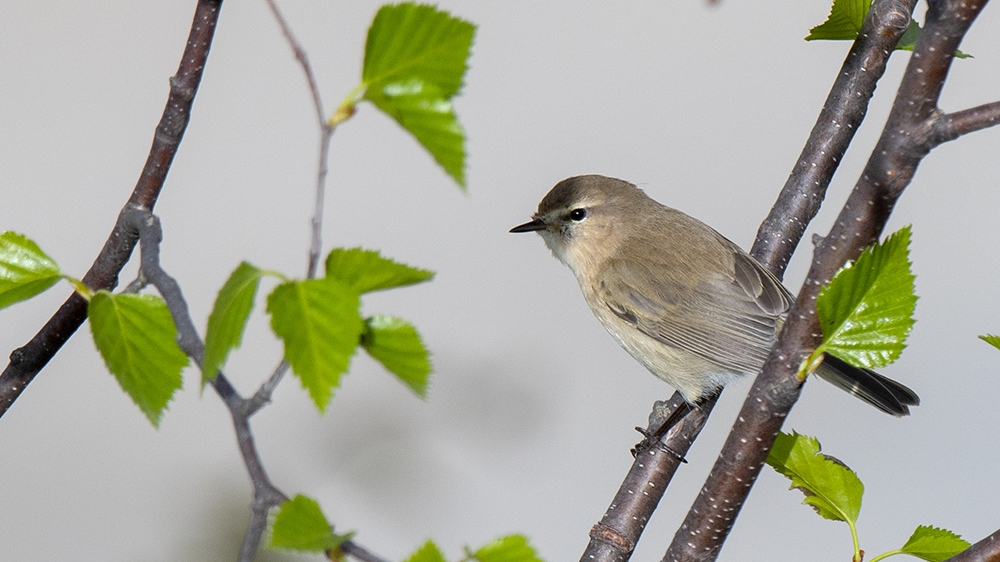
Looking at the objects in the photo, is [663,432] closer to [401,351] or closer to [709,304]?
[709,304]

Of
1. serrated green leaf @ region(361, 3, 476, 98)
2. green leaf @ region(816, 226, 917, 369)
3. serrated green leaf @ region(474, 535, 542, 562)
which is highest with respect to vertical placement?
green leaf @ region(816, 226, 917, 369)

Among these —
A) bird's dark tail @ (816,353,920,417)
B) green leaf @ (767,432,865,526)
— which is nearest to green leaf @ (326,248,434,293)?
green leaf @ (767,432,865,526)

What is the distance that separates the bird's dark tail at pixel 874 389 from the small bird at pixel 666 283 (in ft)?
0.13

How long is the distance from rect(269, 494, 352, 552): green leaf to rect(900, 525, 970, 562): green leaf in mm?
281

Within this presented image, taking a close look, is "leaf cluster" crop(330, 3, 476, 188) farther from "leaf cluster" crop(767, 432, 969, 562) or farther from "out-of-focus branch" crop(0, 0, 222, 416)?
"leaf cluster" crop(767, 432, 969, 562)

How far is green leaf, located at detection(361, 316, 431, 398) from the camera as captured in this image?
0.83 feet

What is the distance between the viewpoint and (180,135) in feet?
1.24

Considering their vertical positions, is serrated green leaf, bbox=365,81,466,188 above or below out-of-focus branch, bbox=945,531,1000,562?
above

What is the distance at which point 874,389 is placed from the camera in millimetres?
665

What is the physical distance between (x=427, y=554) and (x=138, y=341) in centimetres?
13

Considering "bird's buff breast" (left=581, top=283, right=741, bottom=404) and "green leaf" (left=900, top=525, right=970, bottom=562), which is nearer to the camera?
"green leaf" (left=900, top=525, right=970, bottom=562)

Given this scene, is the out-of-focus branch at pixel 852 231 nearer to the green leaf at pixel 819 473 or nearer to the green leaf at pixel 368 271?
the green leaf at pixel 819 473

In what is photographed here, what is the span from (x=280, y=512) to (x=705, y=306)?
2.16 feet

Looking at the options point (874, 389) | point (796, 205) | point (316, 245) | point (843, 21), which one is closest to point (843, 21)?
point (843, 21)
